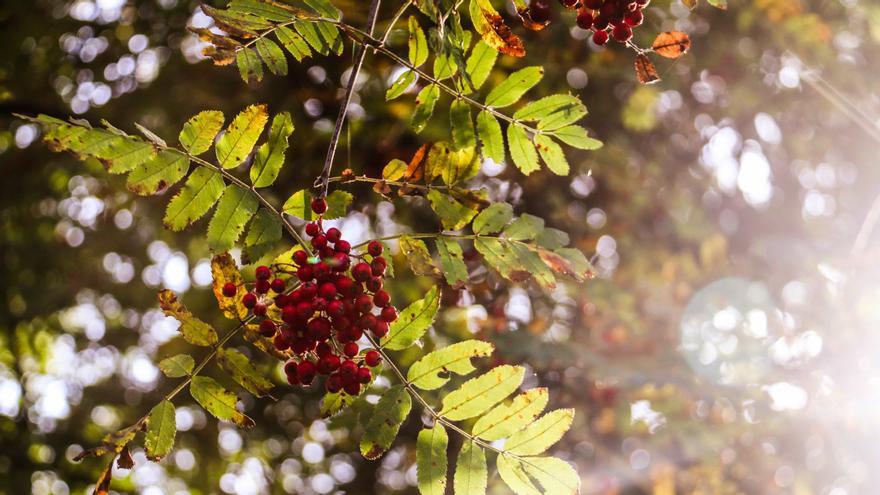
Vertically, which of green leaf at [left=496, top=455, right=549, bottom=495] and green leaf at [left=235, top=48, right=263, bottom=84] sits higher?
green leaf at [left=235, top=48, right=263, bottom=84]

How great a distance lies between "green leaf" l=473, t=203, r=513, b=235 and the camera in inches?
63.9

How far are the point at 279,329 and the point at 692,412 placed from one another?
301 cm

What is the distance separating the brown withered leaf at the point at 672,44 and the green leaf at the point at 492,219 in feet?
1.53

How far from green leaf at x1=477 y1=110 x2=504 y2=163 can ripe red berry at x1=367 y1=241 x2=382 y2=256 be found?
31cm

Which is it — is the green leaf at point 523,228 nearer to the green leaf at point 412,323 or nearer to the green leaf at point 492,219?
the green leaf at point 492,219

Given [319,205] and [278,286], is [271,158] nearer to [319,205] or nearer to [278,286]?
[319,205]

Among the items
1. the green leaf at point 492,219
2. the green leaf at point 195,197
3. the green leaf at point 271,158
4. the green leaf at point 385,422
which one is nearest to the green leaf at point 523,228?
the green leaf at point 492,219

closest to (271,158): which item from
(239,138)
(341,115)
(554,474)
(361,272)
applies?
(239,138)

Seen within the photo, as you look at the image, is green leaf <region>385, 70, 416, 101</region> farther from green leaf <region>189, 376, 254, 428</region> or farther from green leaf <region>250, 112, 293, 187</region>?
green leaf <region>189, 376, 254, 428</region>

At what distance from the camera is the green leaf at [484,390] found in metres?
1.43

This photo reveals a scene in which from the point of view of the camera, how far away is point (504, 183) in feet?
11.9

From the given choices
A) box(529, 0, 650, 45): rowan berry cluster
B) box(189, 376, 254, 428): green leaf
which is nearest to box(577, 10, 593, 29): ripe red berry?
box(529, 0, 650, 45): rowan berry cluster

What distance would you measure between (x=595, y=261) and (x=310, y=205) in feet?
8.70

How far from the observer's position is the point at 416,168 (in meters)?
1.57
